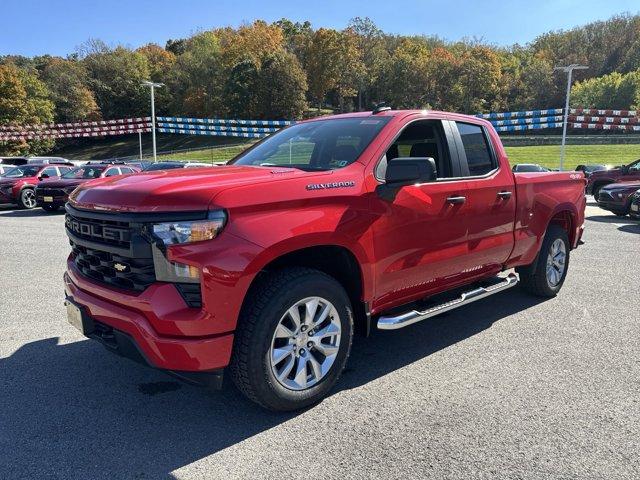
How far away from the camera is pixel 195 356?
2771mm

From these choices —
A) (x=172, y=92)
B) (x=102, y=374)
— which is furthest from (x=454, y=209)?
(x=172, y=92)

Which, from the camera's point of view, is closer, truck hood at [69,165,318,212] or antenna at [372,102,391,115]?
truck hood at [69,165,318,212]

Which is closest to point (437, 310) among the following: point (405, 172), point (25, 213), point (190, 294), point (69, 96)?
point (405, 172)

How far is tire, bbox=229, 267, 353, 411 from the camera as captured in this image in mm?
2953

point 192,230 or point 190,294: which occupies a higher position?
point 192,230

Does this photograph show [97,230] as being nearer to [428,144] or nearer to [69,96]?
[428,144]

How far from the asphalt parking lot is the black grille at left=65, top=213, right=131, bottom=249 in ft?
3.66

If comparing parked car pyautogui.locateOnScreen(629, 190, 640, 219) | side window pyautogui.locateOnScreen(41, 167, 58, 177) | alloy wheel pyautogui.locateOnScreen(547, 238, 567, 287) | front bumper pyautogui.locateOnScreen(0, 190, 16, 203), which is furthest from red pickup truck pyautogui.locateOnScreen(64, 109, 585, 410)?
side window pyautogui.locateOnScreen(41, 167, 58, 177)

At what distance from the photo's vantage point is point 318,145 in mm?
4020

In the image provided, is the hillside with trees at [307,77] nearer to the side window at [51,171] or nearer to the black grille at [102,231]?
the side window at [51,171]

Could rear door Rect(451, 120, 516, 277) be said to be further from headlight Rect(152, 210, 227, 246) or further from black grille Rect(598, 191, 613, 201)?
black grille Rect(598, 191, 613, 201)

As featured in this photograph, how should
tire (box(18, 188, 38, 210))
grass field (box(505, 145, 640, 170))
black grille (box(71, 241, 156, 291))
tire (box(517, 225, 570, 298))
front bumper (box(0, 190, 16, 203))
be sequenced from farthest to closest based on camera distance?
grass field (box(505, 145, 640, 170))
tire (box(18, 188, 38, 210))
front bumper (box(0, 190, 16, 203))
tire (box(517, 225, 570, 298))
black grille (box(71, 241, 156, 291))

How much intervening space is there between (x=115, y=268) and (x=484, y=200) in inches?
119

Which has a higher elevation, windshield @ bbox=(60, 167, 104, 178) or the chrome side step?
windshield @ bbox=(60, 167, 104, 178)
